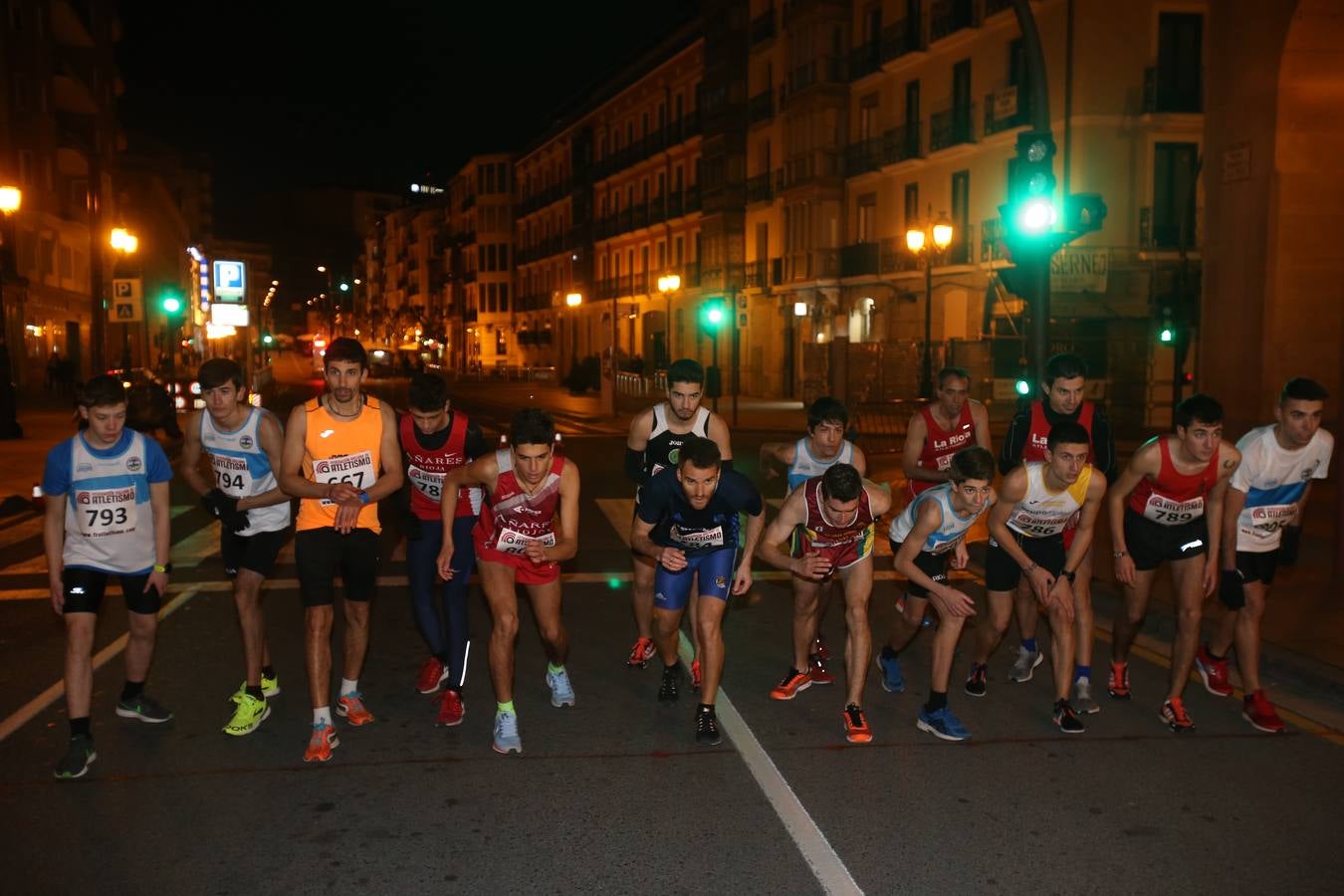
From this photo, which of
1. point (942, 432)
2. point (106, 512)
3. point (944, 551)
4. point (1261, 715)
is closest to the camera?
point (106, 512)

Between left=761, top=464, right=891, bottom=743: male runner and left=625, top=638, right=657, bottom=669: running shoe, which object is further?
left=625, top=638, right=657, bottom=669: running shoe

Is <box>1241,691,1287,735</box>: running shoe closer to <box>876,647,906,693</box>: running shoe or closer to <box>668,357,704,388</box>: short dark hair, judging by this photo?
<box>876,647,906,693</box>: running shoe

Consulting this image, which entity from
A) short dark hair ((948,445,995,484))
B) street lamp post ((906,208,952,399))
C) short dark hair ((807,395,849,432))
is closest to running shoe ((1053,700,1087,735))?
short dark hair ((948,445,995,484))

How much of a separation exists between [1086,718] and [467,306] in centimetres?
9070

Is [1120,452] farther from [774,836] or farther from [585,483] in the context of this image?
[774,836]

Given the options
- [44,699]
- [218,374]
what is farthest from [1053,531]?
[44,699]

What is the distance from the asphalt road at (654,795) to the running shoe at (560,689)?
0.36 feet

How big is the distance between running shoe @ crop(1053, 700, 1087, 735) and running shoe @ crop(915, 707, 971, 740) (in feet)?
1.65

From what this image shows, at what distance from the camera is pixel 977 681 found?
6.85m

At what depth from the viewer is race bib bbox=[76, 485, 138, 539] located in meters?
5.68

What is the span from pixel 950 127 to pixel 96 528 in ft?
104

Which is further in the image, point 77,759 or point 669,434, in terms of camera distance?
point 669,434

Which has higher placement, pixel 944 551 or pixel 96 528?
pixel 96 528

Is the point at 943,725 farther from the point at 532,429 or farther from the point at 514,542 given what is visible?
the point at 532,429
